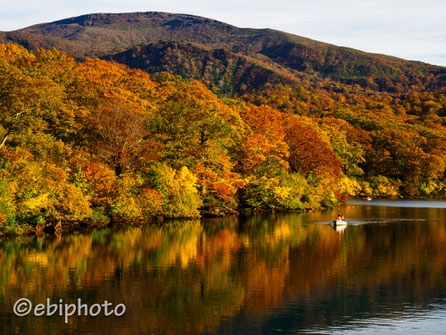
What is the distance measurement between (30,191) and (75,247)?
7.51 m

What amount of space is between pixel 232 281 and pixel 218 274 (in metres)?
1.90

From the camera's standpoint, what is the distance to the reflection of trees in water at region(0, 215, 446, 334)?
2202 cm

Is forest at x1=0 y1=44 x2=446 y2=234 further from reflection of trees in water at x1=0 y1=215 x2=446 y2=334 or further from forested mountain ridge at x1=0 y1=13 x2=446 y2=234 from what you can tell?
reflection of trees in water at x1=0 y1=215 x2=446 y2=334

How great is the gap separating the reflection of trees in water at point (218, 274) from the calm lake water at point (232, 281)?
2.4 inches

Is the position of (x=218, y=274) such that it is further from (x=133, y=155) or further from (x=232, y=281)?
(x=133, y=155)

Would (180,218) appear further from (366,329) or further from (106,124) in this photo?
(366,329)

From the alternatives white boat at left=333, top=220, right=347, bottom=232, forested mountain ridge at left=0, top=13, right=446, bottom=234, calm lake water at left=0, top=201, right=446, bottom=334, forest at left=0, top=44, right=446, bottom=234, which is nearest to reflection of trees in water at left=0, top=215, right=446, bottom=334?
calm lake water at left=0, top=201, right=446, bottom=334

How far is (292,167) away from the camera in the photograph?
7919 cm

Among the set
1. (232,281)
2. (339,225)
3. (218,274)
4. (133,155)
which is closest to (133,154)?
(133,155)

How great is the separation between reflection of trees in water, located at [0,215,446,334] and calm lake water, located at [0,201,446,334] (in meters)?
0.06

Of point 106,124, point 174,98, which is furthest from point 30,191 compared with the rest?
point 174,98

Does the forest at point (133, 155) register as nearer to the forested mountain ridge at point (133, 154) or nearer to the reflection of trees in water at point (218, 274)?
the forested mountain ridge at point (133, 154)

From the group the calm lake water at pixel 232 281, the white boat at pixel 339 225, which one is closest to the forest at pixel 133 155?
the calm lake water at pixel 232 281

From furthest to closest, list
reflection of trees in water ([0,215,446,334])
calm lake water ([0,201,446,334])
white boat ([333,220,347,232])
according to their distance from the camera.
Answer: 1. white boat ([333,220,347,232])
2. reflection of trees in water ([0,215,446,334])
3. calm lake water ([0,201,446,334])
